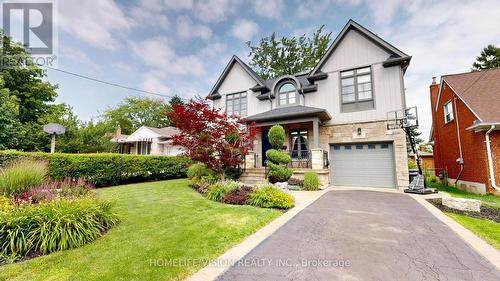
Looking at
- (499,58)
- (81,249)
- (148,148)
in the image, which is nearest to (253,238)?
(81,249)

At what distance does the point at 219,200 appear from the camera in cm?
707

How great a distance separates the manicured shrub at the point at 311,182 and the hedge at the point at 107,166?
28.8 feet

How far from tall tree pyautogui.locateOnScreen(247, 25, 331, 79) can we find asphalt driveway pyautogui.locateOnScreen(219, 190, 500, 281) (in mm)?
21644

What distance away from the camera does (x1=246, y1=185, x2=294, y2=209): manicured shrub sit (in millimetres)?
6184

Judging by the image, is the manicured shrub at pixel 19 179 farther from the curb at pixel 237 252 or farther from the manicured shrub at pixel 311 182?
the manicured shrub at pixel 311 182

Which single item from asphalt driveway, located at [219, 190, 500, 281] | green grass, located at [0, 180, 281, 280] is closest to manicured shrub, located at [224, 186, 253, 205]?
green grass, located at [0, 180, 281, 280]

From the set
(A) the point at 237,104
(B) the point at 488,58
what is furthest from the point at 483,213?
(B) the point at 488,58

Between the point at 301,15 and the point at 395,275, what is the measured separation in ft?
47.5

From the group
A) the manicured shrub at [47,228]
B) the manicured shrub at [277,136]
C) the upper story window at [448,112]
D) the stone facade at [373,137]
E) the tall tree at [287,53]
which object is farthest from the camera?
the tall tree at [287,53]

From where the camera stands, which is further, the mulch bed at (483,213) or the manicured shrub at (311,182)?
the manicured shrub at (311,182)

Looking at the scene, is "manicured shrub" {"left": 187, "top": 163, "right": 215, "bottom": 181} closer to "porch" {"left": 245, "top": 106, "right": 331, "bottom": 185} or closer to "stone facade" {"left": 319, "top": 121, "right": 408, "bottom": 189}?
"porch" {"left": 245, "top": 106, "right": 331, "bottom": 185}

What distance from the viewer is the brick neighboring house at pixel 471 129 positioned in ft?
27.0

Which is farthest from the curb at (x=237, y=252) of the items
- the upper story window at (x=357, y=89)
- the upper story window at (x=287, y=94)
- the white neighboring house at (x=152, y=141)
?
the white neighboring house at (x=152, y=141)

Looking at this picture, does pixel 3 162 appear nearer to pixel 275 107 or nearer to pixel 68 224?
pixel 68 224
